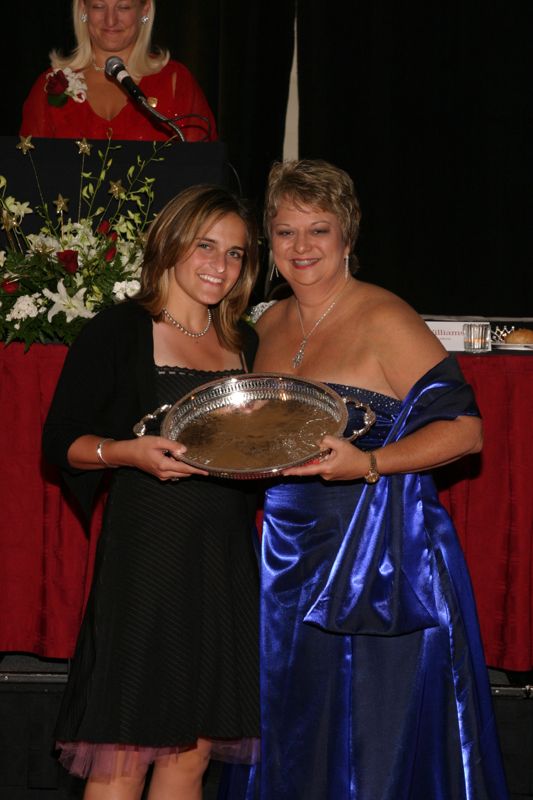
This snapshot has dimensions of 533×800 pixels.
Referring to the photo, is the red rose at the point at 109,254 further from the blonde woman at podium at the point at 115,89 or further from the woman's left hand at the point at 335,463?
the woman's left hand at the point at 335,463

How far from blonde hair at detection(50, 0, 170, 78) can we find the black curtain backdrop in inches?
64.7

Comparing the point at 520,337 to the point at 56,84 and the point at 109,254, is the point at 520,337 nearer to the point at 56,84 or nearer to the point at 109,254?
the point at 109,254

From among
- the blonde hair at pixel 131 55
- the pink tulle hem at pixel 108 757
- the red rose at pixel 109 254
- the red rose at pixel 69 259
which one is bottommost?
the pink tulle hem at pixel 108 757

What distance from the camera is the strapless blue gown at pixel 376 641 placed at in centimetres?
235

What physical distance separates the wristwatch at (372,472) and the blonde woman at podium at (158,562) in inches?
11.3

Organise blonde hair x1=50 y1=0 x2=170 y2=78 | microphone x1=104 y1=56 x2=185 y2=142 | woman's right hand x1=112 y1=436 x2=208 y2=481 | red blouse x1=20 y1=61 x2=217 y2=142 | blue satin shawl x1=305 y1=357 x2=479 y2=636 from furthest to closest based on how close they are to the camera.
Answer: blonde hair x1=50 y1=0 x2=170 y2=78, red blouse x1=20 y1=61 x2=217 y2=142, microphone x1=104 y1=56 x2=185 y2=142, blue satin shawl x1=305 y1=357 x2=479 y2=636, woman's right hand x1=112 y1=436 x2=208 y2=481

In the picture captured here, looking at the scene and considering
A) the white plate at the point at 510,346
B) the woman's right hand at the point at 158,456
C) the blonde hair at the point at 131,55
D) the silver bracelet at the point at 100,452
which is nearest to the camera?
the woman's right hand at the point at 158,456

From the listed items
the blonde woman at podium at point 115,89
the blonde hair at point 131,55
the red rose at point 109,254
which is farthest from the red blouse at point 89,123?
the red rose at point 109,254

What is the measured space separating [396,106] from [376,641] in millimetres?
3644

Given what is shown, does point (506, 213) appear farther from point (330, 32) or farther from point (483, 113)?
point (330, 32)

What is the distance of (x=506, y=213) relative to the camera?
18.1 ft

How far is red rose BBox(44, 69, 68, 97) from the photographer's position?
3.32 meters

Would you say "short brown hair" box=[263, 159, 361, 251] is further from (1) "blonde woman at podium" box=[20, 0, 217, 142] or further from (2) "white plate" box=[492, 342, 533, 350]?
(1) "blonde woman at podium" box=[20, 0, 217, 142]

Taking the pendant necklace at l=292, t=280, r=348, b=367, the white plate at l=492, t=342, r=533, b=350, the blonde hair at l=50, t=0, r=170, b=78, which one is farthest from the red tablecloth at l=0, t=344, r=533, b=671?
the blonde hair at l=50, t=0, r=170, b=78
